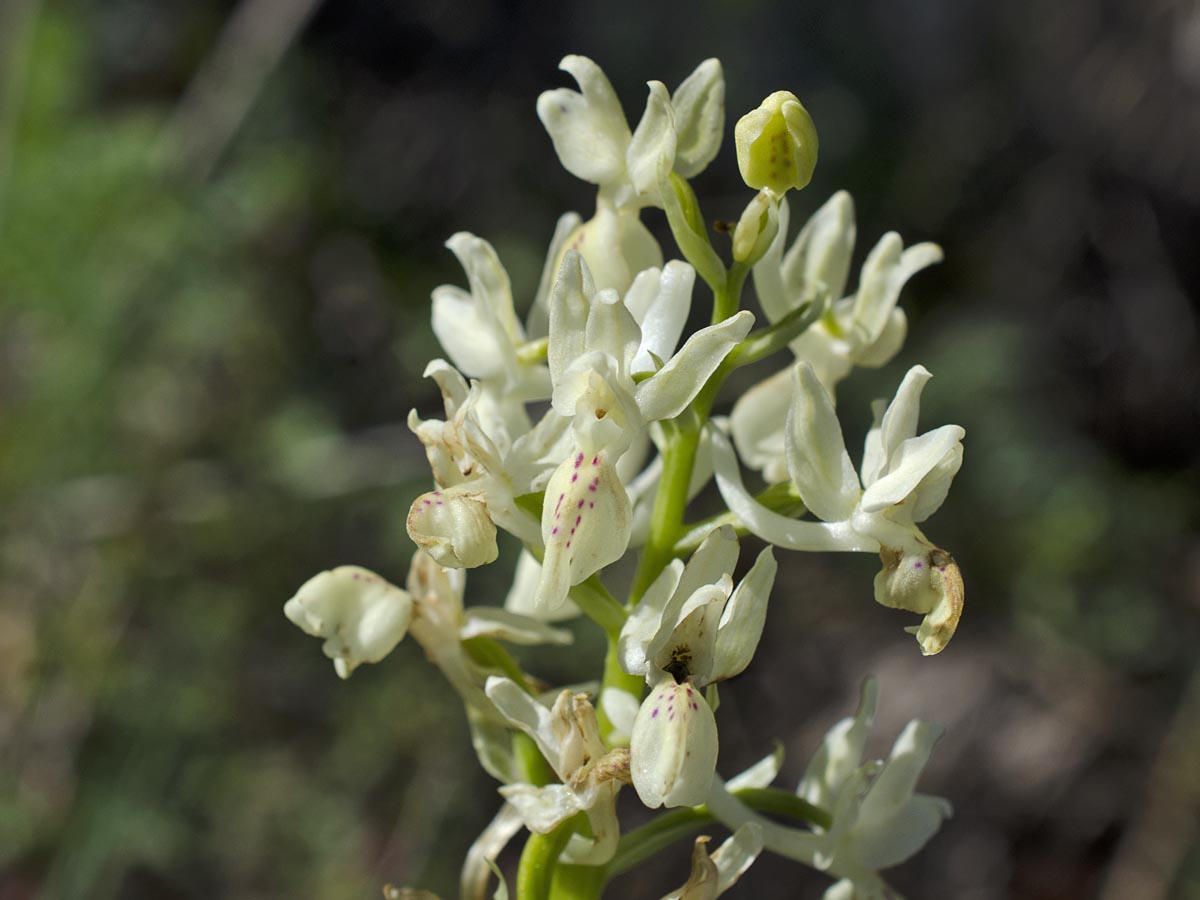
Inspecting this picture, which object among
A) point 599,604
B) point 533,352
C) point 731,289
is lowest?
point 599,604

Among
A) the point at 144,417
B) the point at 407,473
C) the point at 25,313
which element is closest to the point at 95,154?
the point at 25,313

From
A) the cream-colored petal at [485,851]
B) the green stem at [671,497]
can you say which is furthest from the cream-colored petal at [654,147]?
the cream-colored petal at [485,851]

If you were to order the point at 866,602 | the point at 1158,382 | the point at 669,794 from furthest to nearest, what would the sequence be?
the point at 1158,382
the point at 866,602
the point at 669,794

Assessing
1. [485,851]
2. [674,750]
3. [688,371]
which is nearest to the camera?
[674,750]

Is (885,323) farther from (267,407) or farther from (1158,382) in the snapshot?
(1158,382)

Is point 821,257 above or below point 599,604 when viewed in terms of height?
above

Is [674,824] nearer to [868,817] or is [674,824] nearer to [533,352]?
[868,817]

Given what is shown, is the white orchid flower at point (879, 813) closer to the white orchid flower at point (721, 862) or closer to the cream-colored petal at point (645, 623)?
the white orchid flower at point (721, 862)

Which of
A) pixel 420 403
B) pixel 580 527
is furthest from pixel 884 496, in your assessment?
pixel 420 403
